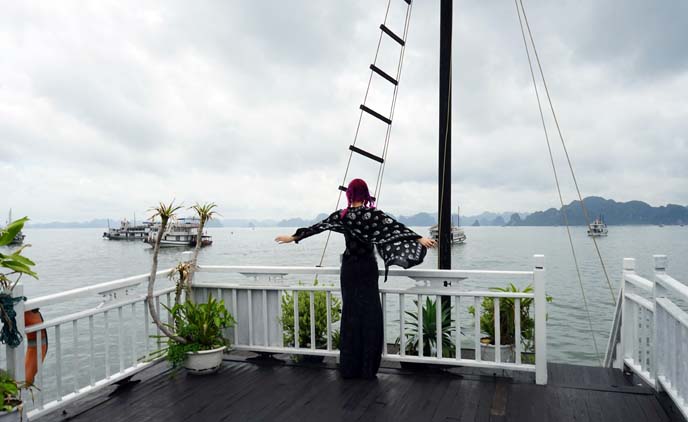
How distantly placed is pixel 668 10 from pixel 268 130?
23.2 metres

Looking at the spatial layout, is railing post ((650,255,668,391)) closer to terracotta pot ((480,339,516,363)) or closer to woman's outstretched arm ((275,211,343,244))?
terracotta pot ((480,339,516,363))

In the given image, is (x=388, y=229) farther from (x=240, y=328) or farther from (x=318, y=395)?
(x=240, y=328)

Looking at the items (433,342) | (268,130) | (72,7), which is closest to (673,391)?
(433,342)

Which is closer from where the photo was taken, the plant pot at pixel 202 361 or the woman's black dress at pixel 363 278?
the woman's black dress at pixel 363 278

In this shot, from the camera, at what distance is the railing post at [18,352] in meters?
2.31

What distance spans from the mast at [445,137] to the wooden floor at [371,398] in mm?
1078

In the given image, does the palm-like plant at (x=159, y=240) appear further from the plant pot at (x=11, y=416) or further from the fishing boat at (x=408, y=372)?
the plant pot at (x=11, y=416)

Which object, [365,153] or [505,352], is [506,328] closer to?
[505,352]

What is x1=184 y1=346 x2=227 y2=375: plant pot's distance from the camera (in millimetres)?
3268

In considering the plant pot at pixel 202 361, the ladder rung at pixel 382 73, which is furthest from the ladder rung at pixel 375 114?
the plant pot at pixel 202 361

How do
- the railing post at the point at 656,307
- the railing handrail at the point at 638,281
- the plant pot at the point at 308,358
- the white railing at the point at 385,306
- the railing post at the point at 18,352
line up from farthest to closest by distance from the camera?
1. the plant pot at the point at 308,358
2. the white railing at the point at 385,306
3. the railing handrail at the point at 638,281
4. the railing post at the point at 656,307
5. the railing post at the point at 18,352

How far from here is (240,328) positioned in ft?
12.2

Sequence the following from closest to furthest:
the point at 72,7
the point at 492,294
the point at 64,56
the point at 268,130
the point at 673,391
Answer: the point at 673,391 → the point at 492,294 → the point at 72,7 → the point at 64,56 → the point at 268,130

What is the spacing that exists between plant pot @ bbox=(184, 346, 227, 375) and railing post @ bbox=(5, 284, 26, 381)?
3.64 feet
